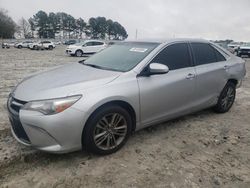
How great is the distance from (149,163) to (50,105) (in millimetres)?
1418

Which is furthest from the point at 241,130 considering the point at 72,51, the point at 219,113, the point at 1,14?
the point at 1,14

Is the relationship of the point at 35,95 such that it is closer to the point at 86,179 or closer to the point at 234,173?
the point at 86,179

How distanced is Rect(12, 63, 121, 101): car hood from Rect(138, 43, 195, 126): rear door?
530 mm

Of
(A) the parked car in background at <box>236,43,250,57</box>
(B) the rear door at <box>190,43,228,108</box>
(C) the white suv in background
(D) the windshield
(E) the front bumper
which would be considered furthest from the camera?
(A) the parked car in background at <box>236,43,250,57</box>

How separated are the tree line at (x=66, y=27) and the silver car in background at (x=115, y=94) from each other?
8412 cm

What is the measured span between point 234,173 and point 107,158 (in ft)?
5.15

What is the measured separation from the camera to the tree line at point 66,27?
283 ft

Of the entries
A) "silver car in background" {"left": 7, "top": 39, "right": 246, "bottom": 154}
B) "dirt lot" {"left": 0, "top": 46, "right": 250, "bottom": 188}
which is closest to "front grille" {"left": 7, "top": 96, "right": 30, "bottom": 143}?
"silver car in background" {"left": 7, "top": 39, "right": 246, "bottom": 154}

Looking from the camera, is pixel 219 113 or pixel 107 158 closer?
pixel 107 158

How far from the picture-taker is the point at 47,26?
8694 centimetres

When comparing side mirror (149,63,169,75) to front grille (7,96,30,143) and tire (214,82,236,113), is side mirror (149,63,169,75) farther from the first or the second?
tire (214,82,236,113)

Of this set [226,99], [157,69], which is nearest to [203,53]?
[226,99]

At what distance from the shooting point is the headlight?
284 cm

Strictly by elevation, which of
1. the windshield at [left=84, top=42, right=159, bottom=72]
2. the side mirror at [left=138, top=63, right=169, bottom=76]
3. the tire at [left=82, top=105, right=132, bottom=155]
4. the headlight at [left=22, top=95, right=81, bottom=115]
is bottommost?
the tire at [left=82, top=105, right=132, bottom=155]
